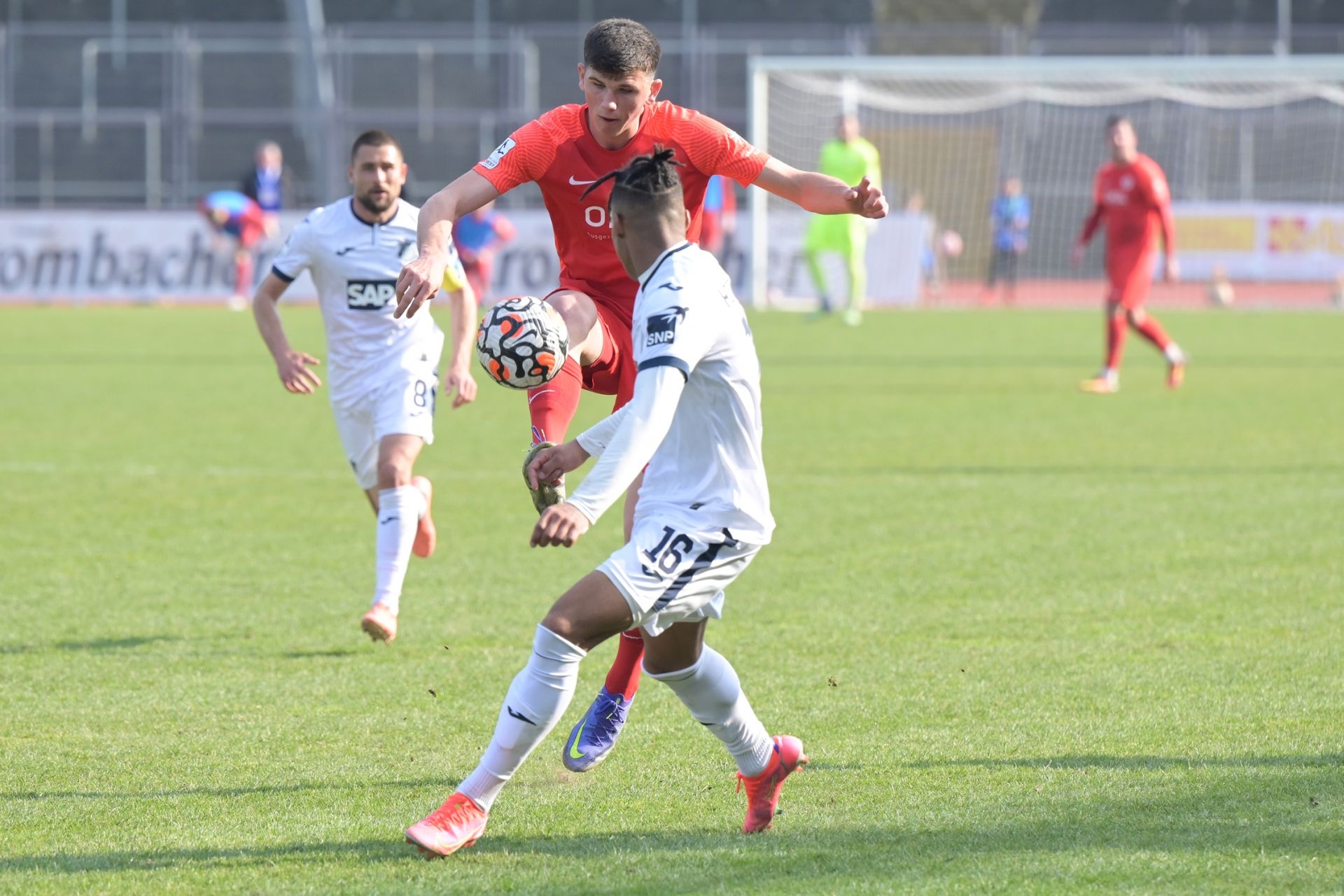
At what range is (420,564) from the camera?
783 centimetres

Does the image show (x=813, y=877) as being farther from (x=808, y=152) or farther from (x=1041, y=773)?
(x=808, y=152)

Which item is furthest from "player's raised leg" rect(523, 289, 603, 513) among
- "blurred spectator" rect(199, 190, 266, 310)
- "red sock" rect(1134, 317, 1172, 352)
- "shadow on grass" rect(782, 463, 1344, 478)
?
"blurred spectator" rect(199, 190, 266, 310)

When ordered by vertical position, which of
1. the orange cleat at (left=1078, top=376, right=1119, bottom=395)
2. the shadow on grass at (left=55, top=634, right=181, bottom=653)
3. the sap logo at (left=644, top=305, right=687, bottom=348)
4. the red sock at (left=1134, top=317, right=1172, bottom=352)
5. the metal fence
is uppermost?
the metal fence

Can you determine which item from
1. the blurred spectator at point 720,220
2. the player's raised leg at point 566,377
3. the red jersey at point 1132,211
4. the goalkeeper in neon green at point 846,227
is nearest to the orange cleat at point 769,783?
the player's raised leg at point 566,377

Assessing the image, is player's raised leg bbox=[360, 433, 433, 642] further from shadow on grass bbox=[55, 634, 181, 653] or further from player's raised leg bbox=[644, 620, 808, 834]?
player's raised leg bbox=[644, 620, 808, 834]

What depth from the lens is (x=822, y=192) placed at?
16.1 feet

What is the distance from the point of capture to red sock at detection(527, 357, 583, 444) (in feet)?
16.3

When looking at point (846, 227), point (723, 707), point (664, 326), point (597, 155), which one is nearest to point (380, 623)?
point (597, 155)

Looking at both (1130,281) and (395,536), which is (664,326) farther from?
(1130,281)

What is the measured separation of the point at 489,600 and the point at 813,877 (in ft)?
11.5

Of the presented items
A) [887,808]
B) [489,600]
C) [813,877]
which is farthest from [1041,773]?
[489,600]

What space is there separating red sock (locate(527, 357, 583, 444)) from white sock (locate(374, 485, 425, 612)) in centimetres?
146

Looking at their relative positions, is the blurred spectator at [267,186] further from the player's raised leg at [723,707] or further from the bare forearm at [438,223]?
the player's raised leg at [723,707]

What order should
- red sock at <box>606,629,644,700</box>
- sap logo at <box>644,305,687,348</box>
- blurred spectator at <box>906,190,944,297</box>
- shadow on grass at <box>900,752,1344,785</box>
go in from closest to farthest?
1. sap logo at <box>644,305,687,348</box>
2. shadow on grass at <box>900,752,1344,785</box>
3. red sock at <box>606,629,644,700</box>
4. blurred spectator at <box>906,190,944,297</box>
